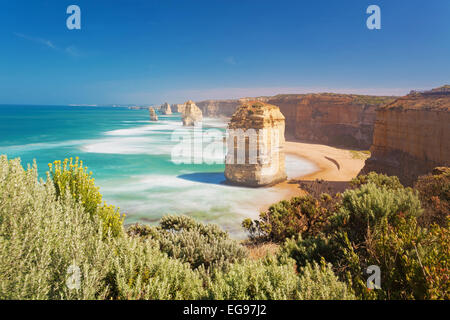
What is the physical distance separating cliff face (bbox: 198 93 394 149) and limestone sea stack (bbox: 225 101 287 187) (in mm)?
32720

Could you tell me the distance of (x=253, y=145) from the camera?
24.4 metres

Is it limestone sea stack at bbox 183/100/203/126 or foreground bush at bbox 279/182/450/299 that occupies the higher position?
limestone sea stack at bbox 183/100/203/126

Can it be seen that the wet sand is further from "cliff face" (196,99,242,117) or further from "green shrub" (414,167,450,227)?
"cliff face" (196,99,242,117)

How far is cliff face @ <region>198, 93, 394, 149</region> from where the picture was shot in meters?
51.0

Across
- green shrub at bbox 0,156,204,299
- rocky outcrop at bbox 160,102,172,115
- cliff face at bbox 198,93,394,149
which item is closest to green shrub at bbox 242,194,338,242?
green shrub at bbox 0,156,204,299

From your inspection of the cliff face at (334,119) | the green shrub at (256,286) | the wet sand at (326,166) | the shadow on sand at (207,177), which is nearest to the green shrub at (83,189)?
the green shrub at (256,286)

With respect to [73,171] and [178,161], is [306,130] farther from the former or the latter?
[73,171]

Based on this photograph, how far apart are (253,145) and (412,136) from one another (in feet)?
45.7

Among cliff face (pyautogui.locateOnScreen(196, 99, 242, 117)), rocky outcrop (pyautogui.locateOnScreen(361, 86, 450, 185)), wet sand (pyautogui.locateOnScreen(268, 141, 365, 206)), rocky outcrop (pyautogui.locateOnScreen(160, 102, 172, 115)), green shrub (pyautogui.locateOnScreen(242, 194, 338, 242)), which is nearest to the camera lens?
green shrub (pyautogui.locateOnScreen(242, 194, 338, 242))

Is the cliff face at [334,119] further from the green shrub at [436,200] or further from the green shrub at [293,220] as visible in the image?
the green shrub at [293,220]

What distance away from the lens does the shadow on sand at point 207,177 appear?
92.2 ft

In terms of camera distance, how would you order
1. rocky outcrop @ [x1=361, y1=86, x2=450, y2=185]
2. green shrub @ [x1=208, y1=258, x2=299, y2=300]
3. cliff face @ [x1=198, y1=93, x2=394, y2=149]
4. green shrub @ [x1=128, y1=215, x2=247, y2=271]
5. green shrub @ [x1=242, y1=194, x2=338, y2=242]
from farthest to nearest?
cliff face @ [x1=198, y1=93, x2=394, y2=149] → rocky outcrop @ [x1=361, y1=86, x2=450, y2=185] → green shrub @ [x1=242, y1=194, x2=338, y2=242] → green shrub @ [x1=128, y1=215, x2=247, y2=271] → green shrub @ [x1=208, y1=258, x2=299, y2=300]
